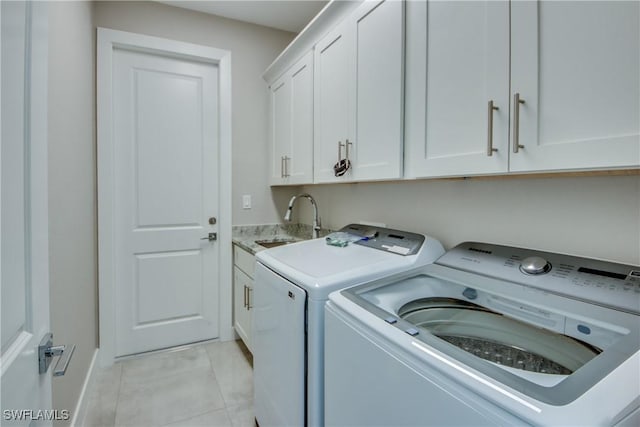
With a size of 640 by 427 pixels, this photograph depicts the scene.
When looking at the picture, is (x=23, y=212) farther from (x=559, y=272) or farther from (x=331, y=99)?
(x=331, y=99)

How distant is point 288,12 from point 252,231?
68.6 inches

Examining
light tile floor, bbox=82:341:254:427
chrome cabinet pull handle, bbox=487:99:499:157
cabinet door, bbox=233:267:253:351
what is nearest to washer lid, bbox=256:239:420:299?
chrome cabinet pull handle, bbox=487:99:499:157

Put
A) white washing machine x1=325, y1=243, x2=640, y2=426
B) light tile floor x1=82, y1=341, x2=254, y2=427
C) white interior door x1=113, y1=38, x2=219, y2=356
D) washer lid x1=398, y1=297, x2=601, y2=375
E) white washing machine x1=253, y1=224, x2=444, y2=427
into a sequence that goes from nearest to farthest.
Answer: white washing machine x1=325, y1=243, x2=640, y2=426 < washer lid x1=398, y1=297, x2=601, y2=375 < white washing machine x1=253, y1=224, x2=444, y2=427 < light tile floor x1=82, y1=341, x2=254, y2=427 < white interior door x1=113, y1=38, x2=219, y2=356

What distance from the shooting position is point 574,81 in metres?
0.79

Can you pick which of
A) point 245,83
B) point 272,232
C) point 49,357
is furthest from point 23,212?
point 245,83

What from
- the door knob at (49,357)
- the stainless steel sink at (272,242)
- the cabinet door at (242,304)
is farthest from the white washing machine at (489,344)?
the stainless steel sink at (272,242)

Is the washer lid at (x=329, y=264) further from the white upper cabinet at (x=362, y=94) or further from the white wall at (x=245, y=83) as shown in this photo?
the white wall at (x=245, y=83)

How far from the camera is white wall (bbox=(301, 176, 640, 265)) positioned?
95 cm

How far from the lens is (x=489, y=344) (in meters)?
0.93

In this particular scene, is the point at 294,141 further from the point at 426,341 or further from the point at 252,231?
the point at 426,341

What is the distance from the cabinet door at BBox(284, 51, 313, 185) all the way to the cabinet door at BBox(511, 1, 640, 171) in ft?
4.20

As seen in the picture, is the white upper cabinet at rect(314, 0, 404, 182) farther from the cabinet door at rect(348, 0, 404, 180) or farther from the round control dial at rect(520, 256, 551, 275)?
the round control dial at rect(520, 256, 551, 275)

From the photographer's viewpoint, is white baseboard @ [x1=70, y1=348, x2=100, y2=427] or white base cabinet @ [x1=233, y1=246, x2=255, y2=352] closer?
white baseboard @ [x1=70, y1=348, x2=100, y2=427]

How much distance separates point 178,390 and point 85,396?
480 millimetres
